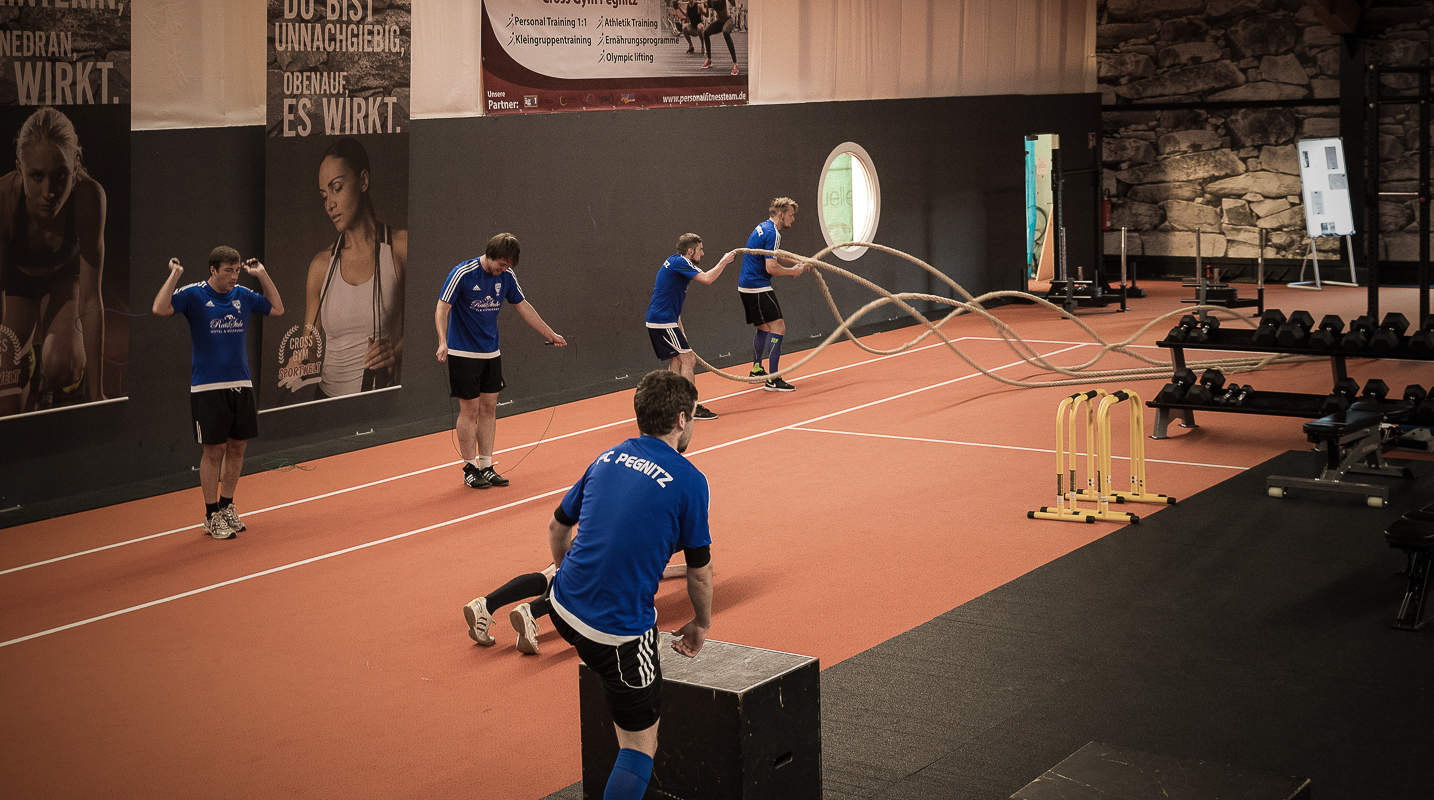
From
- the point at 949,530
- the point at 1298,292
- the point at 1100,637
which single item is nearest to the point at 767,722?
the point at 1100,637

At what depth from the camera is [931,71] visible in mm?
18281

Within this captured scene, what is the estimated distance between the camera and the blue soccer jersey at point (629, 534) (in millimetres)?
3980

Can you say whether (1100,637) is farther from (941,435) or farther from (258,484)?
(258,484)

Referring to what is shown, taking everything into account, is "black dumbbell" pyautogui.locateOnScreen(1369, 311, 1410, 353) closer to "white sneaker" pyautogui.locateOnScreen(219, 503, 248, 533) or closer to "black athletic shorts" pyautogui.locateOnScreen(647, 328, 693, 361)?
"black athletic shorts" pyautogui.locateOnScreen(647, 328, 693, 361)

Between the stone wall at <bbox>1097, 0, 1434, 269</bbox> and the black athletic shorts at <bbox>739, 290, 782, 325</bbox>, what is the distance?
11.0m

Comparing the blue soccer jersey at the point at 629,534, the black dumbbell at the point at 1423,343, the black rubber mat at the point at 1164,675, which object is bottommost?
the black rubber mat at the point at 1164,675

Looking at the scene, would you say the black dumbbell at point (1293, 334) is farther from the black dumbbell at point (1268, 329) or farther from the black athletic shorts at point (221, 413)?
the black athletic shorts at point (221, 413)

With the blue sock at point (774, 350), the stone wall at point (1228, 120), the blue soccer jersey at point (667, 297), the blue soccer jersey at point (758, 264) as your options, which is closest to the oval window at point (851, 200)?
the blue soccer jersey at point (758, 264)

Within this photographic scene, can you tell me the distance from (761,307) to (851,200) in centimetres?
498

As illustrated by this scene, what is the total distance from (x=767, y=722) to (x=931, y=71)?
1557 cm

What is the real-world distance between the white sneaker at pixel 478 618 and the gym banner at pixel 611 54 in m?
6.97

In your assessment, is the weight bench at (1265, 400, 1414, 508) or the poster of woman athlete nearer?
the weight bench at (1265, 400, 1414, 508)

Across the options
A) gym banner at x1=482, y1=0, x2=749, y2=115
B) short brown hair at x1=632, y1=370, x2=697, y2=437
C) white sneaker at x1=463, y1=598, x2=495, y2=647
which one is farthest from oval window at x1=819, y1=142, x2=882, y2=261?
short brown hair at x1=632, y1=370, x2=697, y2=437

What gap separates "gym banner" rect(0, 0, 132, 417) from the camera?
8.52m
